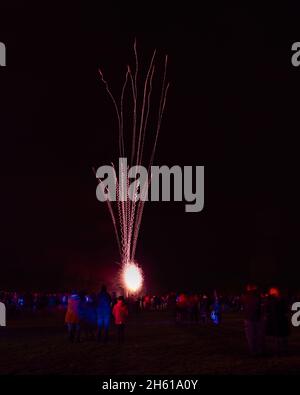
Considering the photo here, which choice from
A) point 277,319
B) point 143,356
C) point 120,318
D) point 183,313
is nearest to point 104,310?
point 120,318

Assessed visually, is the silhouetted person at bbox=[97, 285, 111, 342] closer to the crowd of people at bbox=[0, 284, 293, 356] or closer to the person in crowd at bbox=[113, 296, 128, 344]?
the crowd of people at bbox=[0, 284, 293, 356]

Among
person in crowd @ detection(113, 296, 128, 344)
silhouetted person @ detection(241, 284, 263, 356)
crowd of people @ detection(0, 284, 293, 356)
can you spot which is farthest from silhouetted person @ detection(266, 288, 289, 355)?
person in crowd @ detection(113, 296, 128, 344)

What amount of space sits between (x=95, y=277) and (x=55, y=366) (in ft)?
305

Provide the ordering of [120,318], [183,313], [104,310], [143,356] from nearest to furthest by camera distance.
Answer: [143,356] → [120,318] → [104,310] → [183,313]

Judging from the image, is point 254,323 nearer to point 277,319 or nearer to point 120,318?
point 277,319

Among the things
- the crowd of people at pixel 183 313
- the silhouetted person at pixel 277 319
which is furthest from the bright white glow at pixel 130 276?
the silhouetted person at pixel 277 319

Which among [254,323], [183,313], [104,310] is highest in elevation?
[104,310]

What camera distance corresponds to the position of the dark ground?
13.4m

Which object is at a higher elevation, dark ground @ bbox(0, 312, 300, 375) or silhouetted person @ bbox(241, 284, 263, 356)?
silhouetted person @ bbox(241, 284, 263, 356)

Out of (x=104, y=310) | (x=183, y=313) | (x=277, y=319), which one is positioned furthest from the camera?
(x=183, y=313)

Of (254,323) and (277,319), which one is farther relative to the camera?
(277,319)

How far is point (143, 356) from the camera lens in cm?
1617
